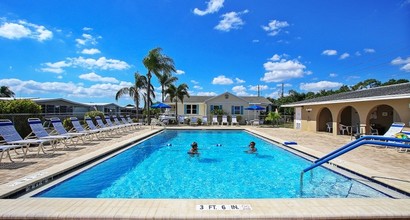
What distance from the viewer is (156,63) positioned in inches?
1016

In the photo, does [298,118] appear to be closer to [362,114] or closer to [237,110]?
[362,114]

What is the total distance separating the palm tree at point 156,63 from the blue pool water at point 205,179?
16.2 metres

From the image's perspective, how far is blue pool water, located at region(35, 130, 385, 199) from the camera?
5.76 meters

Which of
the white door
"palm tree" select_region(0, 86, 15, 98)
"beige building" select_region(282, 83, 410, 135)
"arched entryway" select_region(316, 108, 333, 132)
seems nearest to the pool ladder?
"beige building" select_region(282, 83, 410, 135)

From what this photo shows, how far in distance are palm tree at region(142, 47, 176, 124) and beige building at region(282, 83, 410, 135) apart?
520 inches

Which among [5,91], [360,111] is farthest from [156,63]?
[5,91]

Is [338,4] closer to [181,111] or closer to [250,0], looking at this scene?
[250,0]

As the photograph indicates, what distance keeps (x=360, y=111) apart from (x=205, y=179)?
35.0 feet

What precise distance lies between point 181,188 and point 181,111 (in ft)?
84.1

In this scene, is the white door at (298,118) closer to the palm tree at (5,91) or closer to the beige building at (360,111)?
the beige building at (360,111)

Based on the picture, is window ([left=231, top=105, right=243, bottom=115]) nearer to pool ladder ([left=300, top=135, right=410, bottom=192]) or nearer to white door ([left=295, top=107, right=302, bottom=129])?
white door ([left=295, top=107, right=302, bottom=129])

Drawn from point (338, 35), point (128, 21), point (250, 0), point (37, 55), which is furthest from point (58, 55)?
point (338, 35)

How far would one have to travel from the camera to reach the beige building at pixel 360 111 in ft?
37.6

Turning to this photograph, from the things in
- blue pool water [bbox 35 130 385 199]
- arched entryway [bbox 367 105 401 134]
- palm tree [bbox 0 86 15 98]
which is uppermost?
palm tree [bbox 0 86 15 98]
